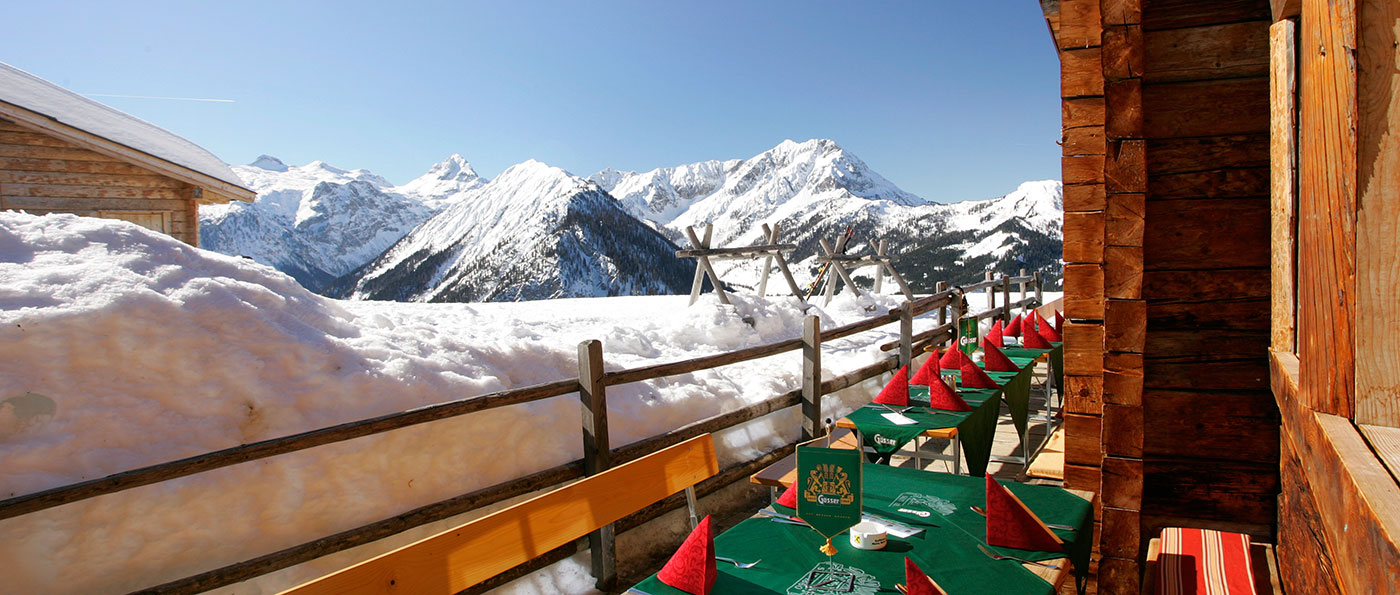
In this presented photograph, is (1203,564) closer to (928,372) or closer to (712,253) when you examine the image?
(928,372)

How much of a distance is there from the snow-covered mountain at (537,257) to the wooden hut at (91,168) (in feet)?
265

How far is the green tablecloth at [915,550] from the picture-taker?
1.92 meters

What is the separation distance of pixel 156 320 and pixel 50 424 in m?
0.74

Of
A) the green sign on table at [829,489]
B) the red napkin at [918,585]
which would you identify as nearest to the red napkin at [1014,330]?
the green sign on table at [829,489]

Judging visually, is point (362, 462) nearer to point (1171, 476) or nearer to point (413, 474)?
point (413, 474)

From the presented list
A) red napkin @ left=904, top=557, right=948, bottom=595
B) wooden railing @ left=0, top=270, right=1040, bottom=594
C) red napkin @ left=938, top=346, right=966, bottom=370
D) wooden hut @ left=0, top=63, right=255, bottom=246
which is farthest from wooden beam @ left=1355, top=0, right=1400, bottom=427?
wooden hut @ left=0, top=63, right=255, bottom=246

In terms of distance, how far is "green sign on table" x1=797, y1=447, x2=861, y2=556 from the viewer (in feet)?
6.42

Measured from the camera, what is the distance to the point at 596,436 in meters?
3.53

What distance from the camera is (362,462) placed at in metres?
3.12

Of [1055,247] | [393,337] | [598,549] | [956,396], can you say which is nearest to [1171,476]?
[956,396]

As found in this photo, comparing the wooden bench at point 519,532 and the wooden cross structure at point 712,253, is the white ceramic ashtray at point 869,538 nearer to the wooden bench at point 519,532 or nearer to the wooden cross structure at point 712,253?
the wooden bench at point 519,532

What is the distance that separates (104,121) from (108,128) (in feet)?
2.69

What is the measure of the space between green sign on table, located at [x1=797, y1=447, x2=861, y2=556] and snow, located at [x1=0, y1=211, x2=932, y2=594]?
6.35 ft

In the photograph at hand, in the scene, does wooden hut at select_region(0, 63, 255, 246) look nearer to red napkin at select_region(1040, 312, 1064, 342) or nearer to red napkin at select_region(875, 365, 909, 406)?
red napkin at select_region(875, 365, 909, 406)
